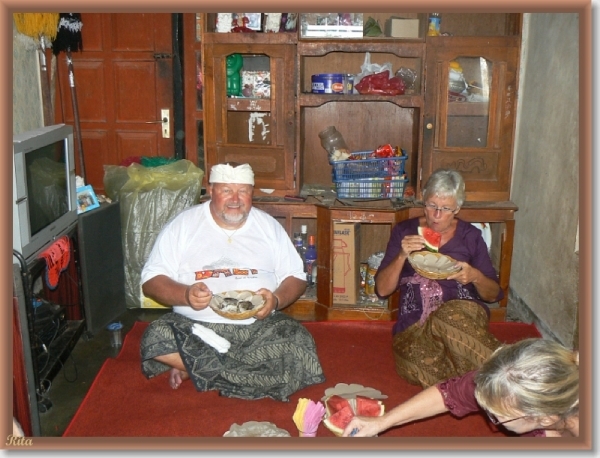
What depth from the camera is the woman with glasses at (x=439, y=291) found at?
2768 millimetres

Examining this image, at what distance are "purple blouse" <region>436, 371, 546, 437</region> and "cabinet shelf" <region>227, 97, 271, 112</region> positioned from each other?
238cm

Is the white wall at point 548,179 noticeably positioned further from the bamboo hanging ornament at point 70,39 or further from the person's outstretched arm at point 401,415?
the bamboo hanging ornament at point 70,39

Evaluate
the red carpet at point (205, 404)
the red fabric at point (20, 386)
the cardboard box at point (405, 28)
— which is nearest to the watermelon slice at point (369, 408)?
the red carpet at point (205, 404)

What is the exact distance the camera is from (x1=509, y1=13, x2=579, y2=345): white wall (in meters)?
3.29

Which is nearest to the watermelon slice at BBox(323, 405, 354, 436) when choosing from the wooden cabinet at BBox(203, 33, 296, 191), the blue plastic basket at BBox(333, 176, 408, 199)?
the blue plastic basket at BBox(333, 176, 408, 199)

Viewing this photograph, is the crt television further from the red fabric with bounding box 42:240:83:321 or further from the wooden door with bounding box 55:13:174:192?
the wooden door with bounding box 55:13:174:192

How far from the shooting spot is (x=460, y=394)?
1.94 m

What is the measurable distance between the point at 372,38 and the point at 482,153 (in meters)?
0.96

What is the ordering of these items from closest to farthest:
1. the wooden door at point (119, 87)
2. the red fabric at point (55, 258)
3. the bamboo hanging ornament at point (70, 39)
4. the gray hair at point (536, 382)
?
the gray hair at point (536, 382), the red fabric at point (55, 258), the bamboo hanging ornament at point (70, 39), the wooden door at point (119, 87)

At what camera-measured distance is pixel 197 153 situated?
4.86 m

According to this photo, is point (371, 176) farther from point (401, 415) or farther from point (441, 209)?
point (401, 415)

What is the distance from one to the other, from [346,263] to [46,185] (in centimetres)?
176

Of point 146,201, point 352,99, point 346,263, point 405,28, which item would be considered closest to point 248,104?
point 352,99

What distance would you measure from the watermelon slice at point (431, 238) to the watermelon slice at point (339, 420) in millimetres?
1024
